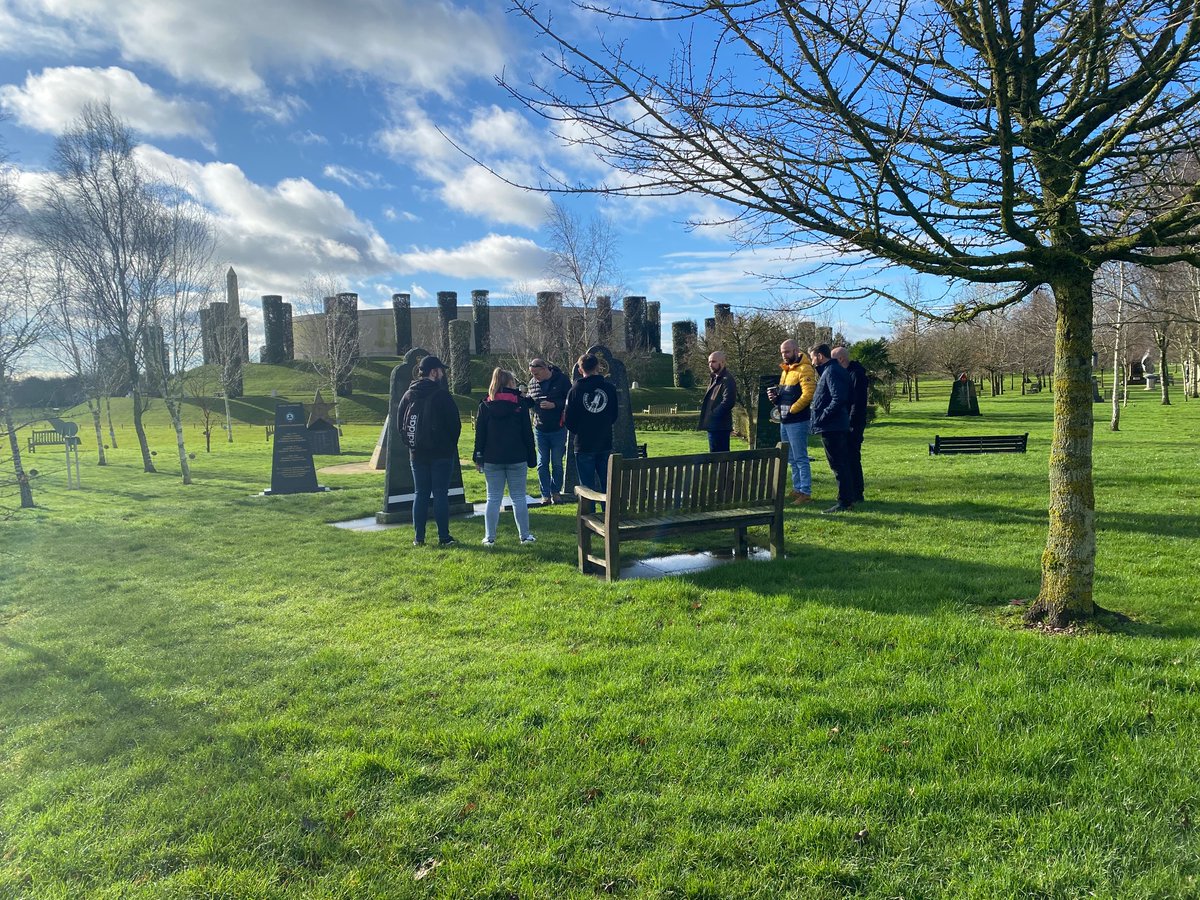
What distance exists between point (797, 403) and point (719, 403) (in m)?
0.93

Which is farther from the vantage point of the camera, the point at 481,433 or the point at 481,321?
the point at 481,321

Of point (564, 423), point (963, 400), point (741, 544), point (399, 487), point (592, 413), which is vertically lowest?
point (741, 544)

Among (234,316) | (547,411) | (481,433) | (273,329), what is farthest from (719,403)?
(273,329)

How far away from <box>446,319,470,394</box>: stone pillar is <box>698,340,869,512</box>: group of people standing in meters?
51.4

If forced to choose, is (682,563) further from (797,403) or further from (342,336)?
(342,336)

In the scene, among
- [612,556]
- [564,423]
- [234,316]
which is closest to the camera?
[612,556]

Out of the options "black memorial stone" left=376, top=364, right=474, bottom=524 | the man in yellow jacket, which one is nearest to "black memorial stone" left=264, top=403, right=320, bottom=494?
"black memorial stone" left=376, top=364, right=474, bottom=524

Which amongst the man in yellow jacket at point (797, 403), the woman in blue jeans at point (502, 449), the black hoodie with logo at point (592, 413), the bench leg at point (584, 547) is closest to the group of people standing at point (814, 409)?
the man in yellow jacket at point (797, 403)

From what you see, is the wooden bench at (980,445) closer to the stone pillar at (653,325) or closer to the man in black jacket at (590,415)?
the man in black jacket at (590,415)

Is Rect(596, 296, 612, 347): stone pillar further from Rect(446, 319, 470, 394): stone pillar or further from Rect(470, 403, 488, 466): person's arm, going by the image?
Rect(470, 403, 488, 466): person's arm

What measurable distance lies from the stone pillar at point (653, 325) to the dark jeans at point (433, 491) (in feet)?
230

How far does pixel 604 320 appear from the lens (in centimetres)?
5028

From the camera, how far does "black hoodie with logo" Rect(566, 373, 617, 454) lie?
7727mm

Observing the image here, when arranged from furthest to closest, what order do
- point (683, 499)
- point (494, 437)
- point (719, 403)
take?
point (719, 403), point (494, 437), point (683, 499)
